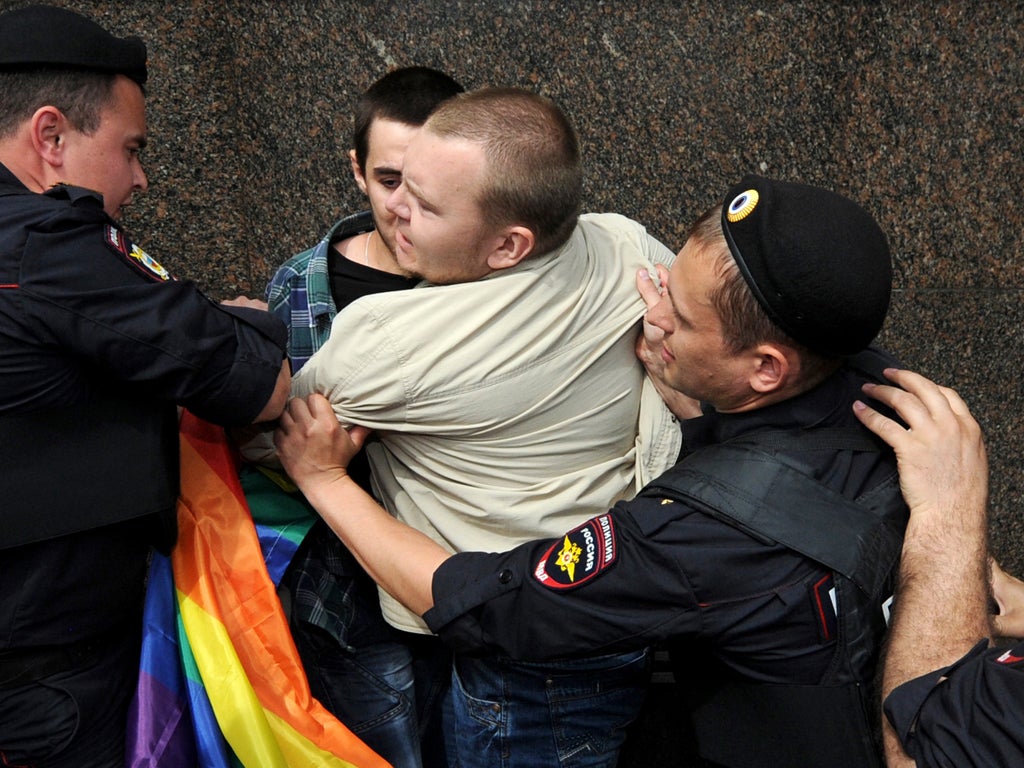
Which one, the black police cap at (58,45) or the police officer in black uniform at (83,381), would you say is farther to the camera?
the black police cap at (58,45)

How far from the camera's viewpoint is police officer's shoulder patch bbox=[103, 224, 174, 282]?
173 centimetres

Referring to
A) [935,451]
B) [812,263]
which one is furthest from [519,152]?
[935,451]

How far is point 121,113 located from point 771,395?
4.51 ft

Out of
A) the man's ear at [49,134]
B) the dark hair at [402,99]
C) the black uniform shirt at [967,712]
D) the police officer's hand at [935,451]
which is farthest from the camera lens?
the dark hair at [402,99]

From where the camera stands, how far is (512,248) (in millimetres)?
1938

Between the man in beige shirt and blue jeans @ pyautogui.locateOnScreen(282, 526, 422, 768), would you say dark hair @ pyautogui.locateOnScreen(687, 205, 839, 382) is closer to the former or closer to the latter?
the man in beige shirt

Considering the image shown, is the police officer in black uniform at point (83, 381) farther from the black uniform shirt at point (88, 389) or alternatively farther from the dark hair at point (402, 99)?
the dark hair at point (402, 99)

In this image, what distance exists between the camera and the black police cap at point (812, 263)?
166 cm

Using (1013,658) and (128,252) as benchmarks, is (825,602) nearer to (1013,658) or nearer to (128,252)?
(1013,658)

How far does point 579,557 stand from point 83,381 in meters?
0.94

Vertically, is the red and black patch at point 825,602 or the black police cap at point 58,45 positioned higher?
the black police cap at point 58,45

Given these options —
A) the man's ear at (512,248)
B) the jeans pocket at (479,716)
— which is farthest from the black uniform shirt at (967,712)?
the man's ear at (512,248)

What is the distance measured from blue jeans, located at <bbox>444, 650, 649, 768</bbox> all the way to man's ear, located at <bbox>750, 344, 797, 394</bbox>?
65 centimetres

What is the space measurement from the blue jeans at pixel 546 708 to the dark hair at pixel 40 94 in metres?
1.36
